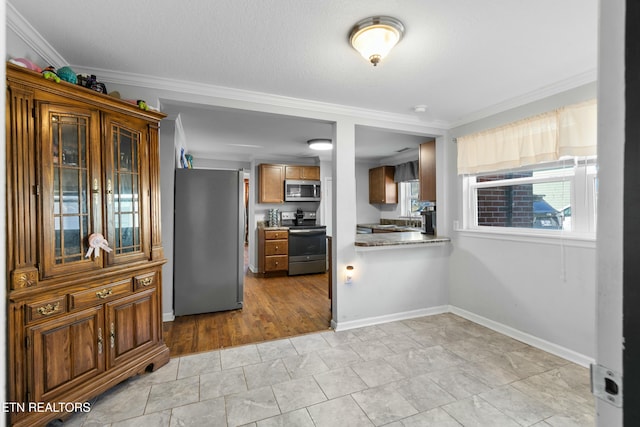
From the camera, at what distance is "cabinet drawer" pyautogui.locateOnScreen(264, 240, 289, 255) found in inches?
221

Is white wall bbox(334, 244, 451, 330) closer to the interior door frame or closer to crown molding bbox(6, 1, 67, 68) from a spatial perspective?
the interior door frame

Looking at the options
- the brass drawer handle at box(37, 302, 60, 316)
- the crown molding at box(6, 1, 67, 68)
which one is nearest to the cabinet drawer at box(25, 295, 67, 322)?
the brass drawer handle at box(37, 302, 60, 316)

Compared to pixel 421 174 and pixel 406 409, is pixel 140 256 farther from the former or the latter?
pixel 421 174

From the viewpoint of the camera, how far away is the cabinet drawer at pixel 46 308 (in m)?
1.64

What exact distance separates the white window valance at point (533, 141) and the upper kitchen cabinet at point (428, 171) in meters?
0.42

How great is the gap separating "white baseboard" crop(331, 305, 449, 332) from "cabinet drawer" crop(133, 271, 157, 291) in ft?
5.94

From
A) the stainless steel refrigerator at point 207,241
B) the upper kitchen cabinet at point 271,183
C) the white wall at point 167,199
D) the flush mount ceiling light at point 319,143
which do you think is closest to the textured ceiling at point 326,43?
the white wall at point 167,199

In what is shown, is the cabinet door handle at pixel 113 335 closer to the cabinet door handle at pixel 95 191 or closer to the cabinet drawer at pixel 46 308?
the cabinet drawer at pixel 46 308

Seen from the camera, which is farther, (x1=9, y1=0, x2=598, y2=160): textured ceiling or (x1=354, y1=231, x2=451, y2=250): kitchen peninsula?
(x1=354, y1=231, x2=451, y2=250): kitchen peninsula

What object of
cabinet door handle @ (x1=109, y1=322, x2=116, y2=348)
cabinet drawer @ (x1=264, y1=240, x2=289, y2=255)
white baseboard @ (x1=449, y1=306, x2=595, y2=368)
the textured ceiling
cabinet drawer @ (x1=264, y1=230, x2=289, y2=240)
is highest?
the textured ceiling

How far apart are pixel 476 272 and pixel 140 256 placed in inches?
132

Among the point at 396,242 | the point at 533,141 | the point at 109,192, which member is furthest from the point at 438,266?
the point at 109,192

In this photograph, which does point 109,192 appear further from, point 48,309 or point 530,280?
point 530,280

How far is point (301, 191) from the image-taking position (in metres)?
6.11
